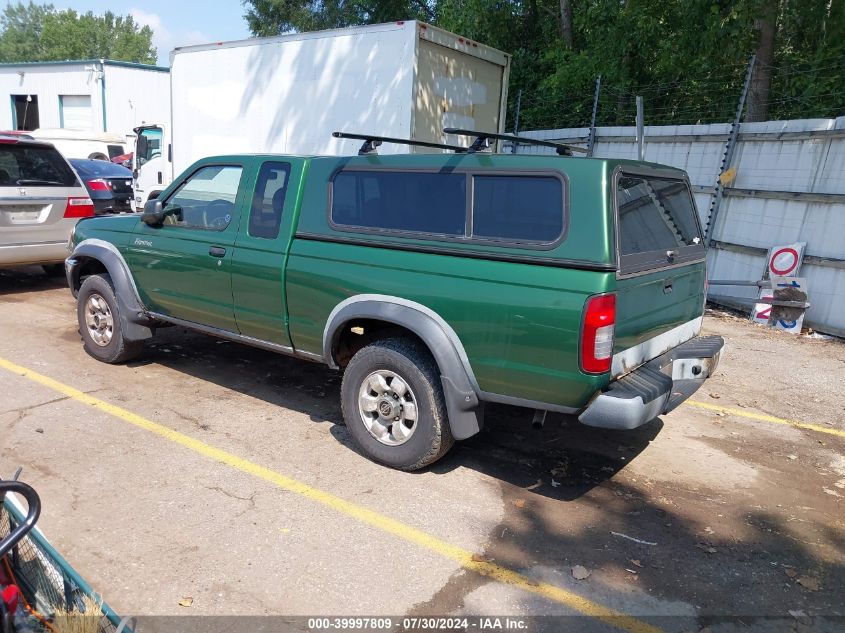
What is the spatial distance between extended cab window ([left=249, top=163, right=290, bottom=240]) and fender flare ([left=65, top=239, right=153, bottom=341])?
60.6 inches

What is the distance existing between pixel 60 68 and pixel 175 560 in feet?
105

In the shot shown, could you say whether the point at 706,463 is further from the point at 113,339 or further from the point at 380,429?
the point at 113,339

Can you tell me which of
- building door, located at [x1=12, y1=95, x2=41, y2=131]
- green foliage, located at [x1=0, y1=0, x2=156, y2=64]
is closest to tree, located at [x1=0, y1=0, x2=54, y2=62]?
green foliage, located at [x1=0, y1=0, x2=156, y2=64]

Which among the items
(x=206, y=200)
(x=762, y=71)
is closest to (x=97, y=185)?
(x=206, y=200)

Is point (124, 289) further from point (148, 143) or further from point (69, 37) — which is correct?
point (69, 37)

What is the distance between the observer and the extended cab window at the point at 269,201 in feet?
15.5

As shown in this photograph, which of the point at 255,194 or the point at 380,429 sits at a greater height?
the point at 255,194

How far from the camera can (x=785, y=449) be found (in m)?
4.94

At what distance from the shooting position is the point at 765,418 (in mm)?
5562

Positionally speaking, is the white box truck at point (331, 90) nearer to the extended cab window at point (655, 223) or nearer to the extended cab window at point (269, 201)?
the extended cab window at point (269, 201)

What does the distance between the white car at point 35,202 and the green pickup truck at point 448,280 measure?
361 centimetres

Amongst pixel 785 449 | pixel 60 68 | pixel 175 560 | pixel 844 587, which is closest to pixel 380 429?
pixel 175 560

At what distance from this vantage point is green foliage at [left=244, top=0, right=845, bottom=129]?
1041 centimetres

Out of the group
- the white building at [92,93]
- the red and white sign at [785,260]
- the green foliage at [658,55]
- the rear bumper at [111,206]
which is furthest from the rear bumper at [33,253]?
the white building at [92,93]
